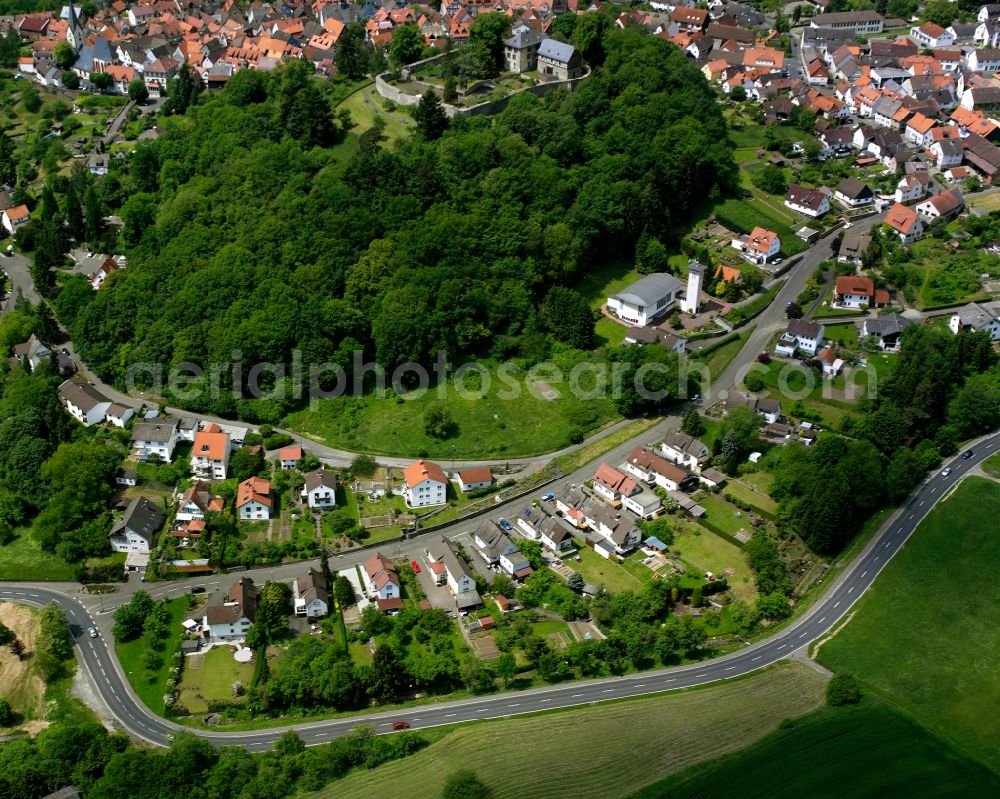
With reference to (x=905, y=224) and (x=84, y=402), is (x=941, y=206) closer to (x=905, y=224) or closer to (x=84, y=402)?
(x=905, y=224)

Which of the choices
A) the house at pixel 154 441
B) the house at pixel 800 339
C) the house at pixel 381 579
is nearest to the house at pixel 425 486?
the house at pixel 381 579

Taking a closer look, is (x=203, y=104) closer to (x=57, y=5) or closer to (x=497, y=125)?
(x=497, y=125)

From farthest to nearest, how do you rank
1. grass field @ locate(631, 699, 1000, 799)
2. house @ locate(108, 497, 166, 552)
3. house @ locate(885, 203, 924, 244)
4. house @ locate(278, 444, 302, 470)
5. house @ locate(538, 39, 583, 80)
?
house @ locate(538, 39, 583, 80) < house @ locate(885, 203, 924, 244) < house @ locate(278, 444, 302, 470) < house @ locate(108, 497, 166, 552) < grass field @ locate(631, 699, 1000, 799)

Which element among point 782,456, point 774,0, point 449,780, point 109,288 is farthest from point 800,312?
point 774,0

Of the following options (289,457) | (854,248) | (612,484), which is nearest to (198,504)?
(289,457)

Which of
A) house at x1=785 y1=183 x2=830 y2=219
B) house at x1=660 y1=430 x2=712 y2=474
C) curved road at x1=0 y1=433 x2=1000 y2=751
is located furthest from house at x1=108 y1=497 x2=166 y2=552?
house at x1=785 y1=183 x2=830 y2=219

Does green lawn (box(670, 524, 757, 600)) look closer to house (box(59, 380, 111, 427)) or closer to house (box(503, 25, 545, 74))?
house (box(59, 380, 111, 427))

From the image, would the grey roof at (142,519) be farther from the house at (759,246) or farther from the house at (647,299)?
the house at (759,246)
